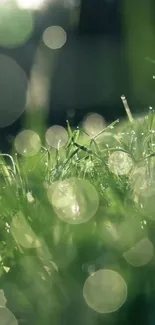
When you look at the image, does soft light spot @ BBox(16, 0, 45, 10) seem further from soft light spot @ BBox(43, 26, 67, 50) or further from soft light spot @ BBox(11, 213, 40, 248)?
soft light spot @ BBox(11, 213, 40, 248)

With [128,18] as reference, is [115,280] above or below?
above

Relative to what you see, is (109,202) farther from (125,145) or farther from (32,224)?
(125,145)

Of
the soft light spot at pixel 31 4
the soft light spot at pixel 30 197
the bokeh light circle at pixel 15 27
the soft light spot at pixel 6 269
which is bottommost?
the bokeh light circle at pixel 15 27

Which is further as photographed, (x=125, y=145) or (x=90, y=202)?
(x=125, y=145)

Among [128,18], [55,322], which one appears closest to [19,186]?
[55,322]

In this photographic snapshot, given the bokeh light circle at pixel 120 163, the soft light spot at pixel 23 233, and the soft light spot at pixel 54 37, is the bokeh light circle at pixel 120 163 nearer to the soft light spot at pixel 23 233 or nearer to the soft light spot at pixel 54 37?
the soft light spot at pixel 23 233

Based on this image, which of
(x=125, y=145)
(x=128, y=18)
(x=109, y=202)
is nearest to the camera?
(x=109, y=202)

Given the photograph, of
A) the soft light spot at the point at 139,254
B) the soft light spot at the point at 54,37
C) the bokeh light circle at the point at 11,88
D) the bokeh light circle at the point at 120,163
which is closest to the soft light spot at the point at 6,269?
the soft light spot at the point at 139,254
